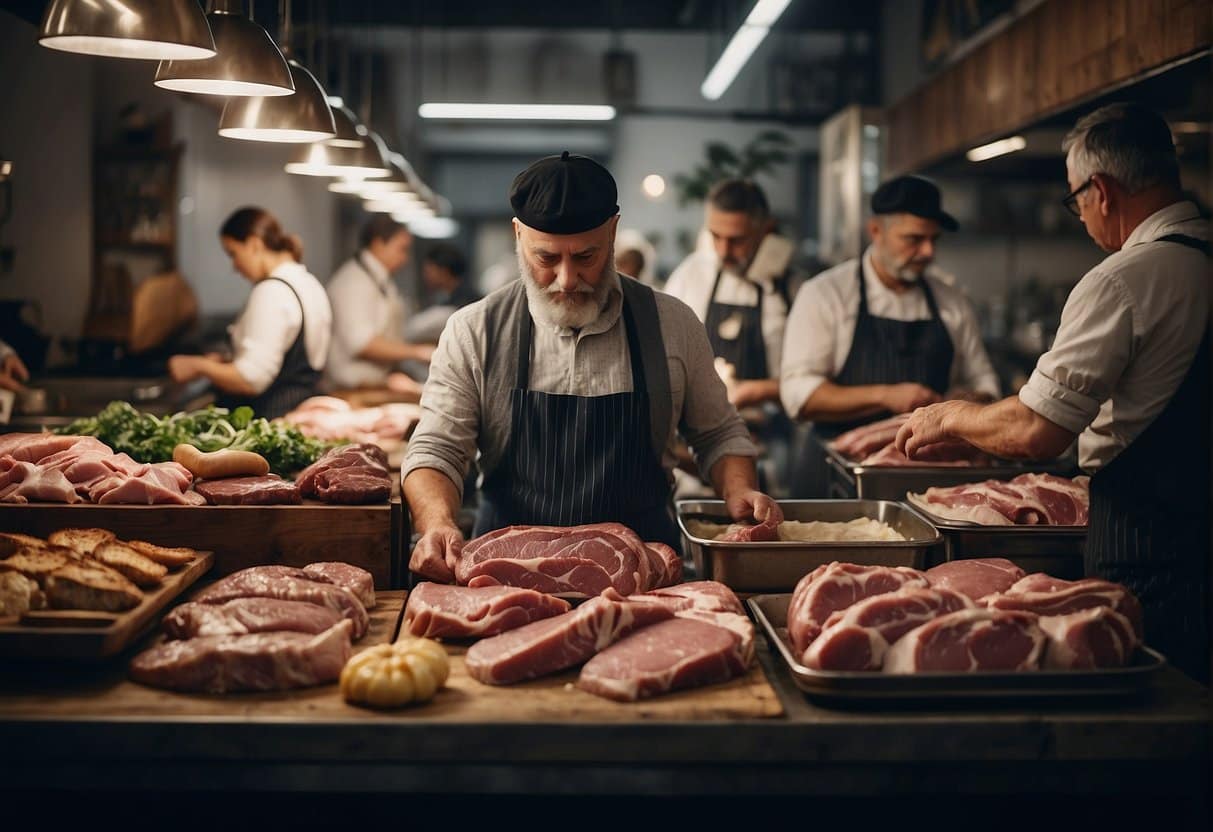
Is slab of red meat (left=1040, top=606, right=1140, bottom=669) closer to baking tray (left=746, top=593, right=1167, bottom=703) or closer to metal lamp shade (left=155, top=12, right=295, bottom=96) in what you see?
baking tray (left=746, top=593, right=1167, bottom=703)

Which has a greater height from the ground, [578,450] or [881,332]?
[881,332]

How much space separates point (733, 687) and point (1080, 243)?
902 cm

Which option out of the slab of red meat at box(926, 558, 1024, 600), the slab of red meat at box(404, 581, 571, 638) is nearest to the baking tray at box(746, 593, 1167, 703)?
the slab of red meat at box(926, 558, 1024, 600)

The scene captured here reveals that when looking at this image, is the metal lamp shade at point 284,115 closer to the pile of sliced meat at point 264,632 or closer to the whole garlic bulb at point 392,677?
the pile of sliced meat at point 264,632

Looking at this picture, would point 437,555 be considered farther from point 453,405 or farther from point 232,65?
point 232,65

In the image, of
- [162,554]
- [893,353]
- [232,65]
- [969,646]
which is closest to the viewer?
[969,646]

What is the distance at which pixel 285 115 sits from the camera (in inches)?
128

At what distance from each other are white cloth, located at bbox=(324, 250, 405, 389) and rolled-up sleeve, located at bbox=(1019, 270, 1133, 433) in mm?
4506

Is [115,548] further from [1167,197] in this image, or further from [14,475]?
[1167,197]

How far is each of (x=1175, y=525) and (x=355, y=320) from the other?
185 inches

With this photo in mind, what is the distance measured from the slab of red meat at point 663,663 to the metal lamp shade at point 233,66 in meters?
1.55

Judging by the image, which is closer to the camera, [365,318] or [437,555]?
[437,555]

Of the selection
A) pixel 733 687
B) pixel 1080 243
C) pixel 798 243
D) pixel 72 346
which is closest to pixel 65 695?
pixel 733 687

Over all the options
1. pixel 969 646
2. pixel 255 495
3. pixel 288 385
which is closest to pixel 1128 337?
pixel 969 646
